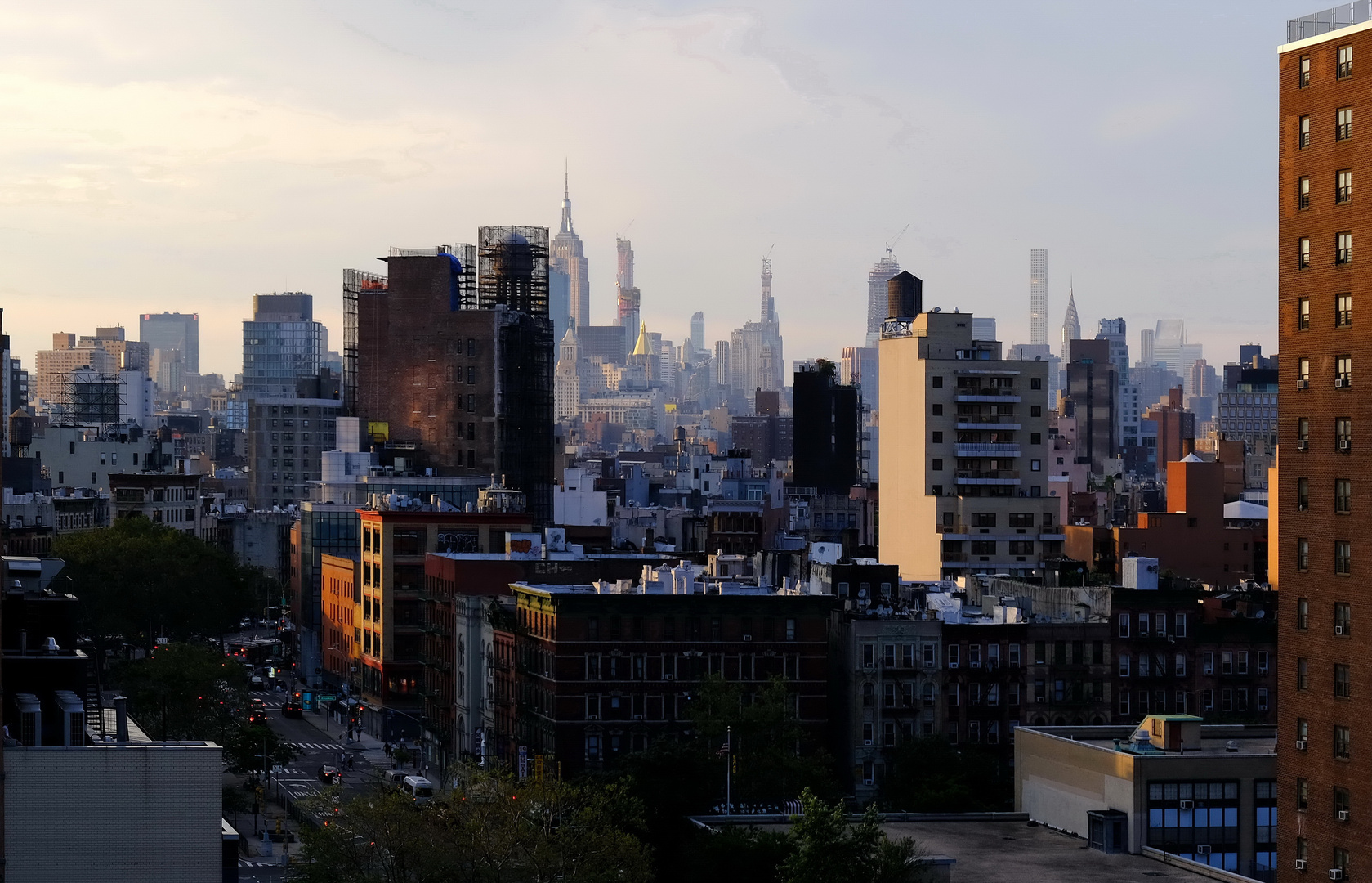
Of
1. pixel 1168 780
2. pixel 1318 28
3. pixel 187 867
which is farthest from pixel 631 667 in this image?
pixel 187 867

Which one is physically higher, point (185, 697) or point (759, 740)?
point (759, 740)

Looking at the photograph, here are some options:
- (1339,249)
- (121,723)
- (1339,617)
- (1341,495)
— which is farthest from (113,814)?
(1339,249)

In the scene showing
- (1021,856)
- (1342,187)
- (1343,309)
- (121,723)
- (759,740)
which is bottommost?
(1021,856)

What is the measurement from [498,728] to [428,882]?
68139 millimetres

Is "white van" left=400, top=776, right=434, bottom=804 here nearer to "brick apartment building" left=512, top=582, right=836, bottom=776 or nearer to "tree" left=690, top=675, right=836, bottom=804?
"brick apartment building" left=512, top=582, right=836, bottom=776

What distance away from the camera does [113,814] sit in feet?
227

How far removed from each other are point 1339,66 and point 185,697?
91655mm

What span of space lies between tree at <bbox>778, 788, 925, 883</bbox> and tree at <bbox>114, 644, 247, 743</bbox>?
7099cm

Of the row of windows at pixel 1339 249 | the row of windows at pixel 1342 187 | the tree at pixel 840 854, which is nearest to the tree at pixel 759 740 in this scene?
the tree at pixel 840 854

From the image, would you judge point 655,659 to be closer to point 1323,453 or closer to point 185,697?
point 185,697

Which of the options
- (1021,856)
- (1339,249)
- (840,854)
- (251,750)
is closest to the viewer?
(840,854)

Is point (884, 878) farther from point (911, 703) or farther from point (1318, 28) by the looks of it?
point (911, 703)

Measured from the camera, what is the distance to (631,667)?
146 meters

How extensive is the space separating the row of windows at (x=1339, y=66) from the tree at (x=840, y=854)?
3213cm
